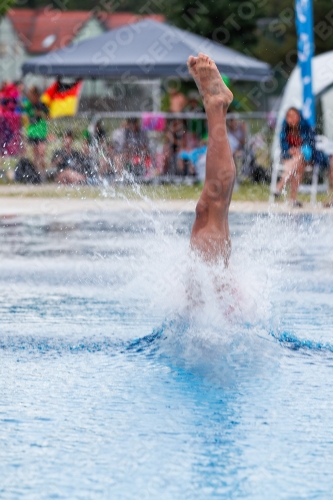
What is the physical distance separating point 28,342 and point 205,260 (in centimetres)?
92

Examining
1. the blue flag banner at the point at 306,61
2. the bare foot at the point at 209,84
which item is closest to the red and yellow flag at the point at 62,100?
the blue flag banner at the point at 306,61

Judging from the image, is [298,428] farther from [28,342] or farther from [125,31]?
[125,31]

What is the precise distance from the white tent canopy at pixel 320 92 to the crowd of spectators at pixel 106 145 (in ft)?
2.86

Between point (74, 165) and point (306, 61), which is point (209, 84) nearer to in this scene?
point (306, 61)

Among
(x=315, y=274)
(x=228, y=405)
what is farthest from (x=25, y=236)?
(x=228, y=405)

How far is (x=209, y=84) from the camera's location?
491cm

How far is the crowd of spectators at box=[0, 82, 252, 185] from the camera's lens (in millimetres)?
15773

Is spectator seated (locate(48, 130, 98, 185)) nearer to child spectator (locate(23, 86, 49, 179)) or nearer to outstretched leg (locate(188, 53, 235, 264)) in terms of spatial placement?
child spectator (locate(23, 86, 49, 179))

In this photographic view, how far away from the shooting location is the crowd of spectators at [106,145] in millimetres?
15773

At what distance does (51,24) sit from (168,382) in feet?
261

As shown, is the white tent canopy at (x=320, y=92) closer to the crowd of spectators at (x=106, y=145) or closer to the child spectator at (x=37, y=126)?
the crowd of spectators at (x=106, y=145)

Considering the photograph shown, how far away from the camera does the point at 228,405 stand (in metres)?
3.65

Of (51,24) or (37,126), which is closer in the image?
(37,126)

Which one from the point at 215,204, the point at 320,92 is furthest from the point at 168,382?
the point at 320,92
